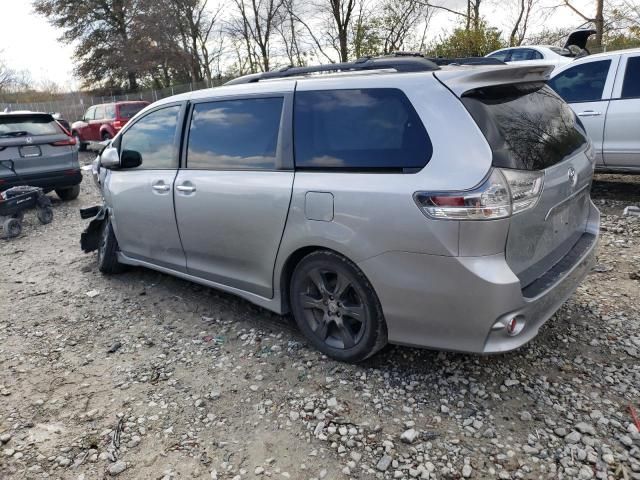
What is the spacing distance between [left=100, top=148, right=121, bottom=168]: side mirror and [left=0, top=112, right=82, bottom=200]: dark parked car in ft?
14.1

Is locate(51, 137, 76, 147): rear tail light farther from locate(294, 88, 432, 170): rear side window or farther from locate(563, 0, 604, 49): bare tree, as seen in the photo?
locate(563, 0, 604, 49): bare tree

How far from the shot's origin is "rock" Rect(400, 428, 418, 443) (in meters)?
2.35

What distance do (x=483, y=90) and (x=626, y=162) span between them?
4.27 m

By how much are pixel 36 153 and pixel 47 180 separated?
18.7 inches

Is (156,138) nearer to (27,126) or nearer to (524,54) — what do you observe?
(27,126)

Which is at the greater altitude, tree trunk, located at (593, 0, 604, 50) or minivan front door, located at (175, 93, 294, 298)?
tree trunk, located at (593, 0, 604, 50)

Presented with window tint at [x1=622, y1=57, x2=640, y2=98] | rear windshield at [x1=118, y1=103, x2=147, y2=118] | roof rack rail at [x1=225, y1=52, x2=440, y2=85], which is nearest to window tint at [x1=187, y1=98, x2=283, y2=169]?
roof rack rail at [x1=225, y1=52, x2=440, y2=85]

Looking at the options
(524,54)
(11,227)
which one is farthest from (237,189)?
(524,54)

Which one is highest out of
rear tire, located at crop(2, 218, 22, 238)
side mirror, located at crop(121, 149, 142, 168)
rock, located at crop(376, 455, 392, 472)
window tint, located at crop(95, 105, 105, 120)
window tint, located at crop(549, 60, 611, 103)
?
window tint, located at crop(95, 105, 105, 120)

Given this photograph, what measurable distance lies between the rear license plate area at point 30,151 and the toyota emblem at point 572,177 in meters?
8.05

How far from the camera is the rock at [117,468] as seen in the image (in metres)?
2.32

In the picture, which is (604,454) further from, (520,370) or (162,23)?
(162,23)

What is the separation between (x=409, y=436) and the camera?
7.75 ft

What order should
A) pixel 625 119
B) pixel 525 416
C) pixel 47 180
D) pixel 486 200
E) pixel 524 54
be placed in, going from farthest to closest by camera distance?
1. pixel 524 54
2. pixel 47 180
3. pixel 625 119
4. pixel 525 416
5. pixel 486 200
